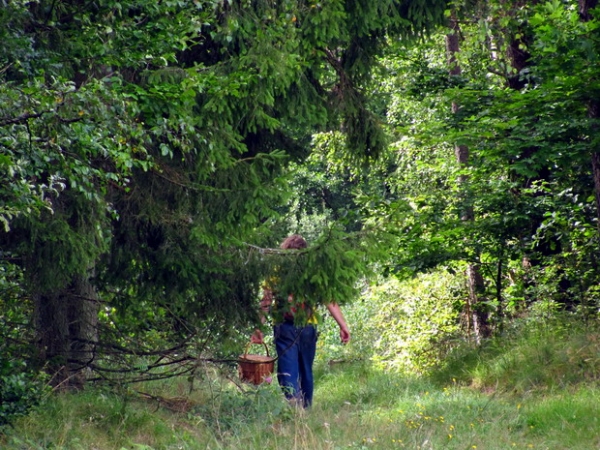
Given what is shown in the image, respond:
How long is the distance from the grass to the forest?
0.12 feet

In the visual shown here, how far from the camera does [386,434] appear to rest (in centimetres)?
647

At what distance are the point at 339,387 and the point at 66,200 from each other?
20.4 ft

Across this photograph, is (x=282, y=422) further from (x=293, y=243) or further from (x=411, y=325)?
(x=411, y=325)

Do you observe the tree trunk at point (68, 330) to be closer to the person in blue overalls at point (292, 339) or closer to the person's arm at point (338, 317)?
the person in blue overalls at point (292, 339)

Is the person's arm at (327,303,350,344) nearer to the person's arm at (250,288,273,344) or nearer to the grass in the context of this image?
the person's arm at (250,288,273,344)

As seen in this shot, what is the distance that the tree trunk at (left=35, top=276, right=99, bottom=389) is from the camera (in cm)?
742

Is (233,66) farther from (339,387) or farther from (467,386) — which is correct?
(339,387)

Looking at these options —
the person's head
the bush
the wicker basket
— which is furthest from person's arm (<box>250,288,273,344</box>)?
the bush

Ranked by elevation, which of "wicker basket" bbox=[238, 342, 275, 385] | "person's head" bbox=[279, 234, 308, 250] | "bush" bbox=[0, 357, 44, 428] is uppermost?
"person's head" bbox=[279, 234, 308, 250]

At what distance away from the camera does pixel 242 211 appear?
713cm

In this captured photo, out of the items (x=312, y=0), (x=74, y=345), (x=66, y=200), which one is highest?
(x=312, y=0)

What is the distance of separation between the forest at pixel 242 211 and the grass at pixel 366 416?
38mm

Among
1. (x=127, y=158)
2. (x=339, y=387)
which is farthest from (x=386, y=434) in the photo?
(x=339, y=387)

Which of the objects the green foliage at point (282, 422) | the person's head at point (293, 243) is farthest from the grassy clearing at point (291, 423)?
the person's head at point (293, 243)
